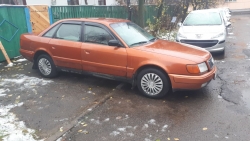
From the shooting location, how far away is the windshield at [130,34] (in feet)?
17.1

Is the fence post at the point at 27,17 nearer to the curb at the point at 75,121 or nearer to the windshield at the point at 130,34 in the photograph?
the windshield at the point at 130,34

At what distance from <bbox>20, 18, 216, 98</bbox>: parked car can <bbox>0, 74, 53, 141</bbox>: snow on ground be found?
0.52 meters

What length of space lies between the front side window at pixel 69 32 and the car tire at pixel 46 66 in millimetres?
697

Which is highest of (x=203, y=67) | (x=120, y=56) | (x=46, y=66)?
(x=120, y=56)

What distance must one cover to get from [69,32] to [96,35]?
0.86 metres

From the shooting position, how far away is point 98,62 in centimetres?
533

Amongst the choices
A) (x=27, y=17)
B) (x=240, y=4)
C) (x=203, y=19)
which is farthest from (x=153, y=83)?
(x=240, y=4)

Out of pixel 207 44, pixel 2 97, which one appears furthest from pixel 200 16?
pixel 2 97

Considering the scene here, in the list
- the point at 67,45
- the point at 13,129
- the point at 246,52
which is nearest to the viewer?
the point at 13,129

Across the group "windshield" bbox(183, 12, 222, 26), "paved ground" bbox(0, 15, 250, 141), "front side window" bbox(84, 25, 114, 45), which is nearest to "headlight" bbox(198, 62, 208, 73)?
"paved ground" bbox(0, 15, 250, 141)

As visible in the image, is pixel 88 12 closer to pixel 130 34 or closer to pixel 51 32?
pixel 51 32

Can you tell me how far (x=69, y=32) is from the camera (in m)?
5.85

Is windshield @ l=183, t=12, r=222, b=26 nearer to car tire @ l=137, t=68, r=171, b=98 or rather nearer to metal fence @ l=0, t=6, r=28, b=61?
car tire @ l=137, t=68, r=171, b=98

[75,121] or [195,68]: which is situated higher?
[195,68]
